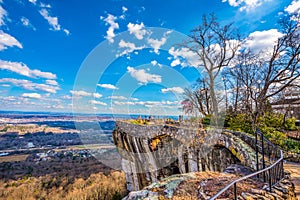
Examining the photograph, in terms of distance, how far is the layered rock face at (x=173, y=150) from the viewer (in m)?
6.39

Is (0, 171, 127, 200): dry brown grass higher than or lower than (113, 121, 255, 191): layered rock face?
lower

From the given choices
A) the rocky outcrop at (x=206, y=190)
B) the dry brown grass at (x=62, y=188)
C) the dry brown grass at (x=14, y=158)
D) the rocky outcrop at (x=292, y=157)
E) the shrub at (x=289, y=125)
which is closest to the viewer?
the rocky outcrop at (x=206, y=190)

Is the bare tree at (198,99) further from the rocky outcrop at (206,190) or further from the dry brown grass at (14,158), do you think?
the dry brown grass at (14,158)

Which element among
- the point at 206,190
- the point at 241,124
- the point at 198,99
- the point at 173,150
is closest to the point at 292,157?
the point at 241,124

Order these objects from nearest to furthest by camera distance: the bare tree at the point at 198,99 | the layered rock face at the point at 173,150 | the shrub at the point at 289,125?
the layered rock face at the point at 173,150
the shrub at the point at 289,125
the bare tree at the point at 198,99

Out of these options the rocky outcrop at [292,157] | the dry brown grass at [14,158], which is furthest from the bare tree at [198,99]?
the dry brown grass at [14,158]

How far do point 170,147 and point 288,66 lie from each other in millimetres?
8358

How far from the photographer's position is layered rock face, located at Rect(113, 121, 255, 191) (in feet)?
21.0

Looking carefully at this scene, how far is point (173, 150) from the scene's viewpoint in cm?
963

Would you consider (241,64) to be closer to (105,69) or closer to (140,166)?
(105,69)

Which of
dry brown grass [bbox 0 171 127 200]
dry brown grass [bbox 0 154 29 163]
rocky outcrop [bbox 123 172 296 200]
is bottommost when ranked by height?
dry brown grass [bbox 0 171 127 200]

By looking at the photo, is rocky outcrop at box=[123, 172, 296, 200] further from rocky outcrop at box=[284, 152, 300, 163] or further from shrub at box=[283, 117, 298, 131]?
shrub at box=[283, 117, 298, 131]

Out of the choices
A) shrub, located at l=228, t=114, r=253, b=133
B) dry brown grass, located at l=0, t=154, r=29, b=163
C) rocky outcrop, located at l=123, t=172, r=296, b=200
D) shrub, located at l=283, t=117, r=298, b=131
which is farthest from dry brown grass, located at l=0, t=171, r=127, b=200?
shrub, located at l=283, t=117, r=298, b=131

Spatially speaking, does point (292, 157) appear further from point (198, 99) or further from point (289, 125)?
point (198, 99)
